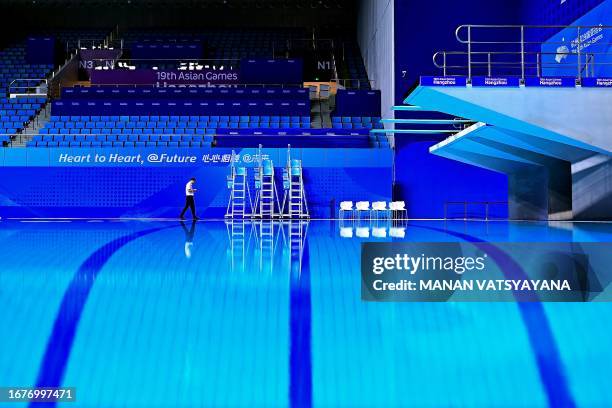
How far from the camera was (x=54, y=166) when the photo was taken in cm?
1697

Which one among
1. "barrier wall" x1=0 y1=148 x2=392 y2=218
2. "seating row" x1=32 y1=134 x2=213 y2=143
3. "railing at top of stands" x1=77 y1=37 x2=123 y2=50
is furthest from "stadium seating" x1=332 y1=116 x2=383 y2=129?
"railing at top of stands" x1=77 y1=37 x2=123 y2=50

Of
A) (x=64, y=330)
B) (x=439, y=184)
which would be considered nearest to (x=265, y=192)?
(x=439, y=184)

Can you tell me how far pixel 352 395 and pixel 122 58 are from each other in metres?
24.5

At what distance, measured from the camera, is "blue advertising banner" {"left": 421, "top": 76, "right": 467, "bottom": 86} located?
9055 mm

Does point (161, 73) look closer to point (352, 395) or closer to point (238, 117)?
point (238, 117)

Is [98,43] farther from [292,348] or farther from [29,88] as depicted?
[292,348]

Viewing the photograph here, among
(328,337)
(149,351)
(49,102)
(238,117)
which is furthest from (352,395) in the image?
(49,102)

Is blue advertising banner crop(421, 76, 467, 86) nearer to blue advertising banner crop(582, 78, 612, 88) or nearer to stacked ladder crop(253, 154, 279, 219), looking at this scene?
blue advertising banner crop(582, 78, 612, 88)

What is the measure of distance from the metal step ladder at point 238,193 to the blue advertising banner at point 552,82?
8375 mm

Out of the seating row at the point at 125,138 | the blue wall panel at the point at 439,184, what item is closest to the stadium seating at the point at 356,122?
the blue wall panel at the point at 439,184

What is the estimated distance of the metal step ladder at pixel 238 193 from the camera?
16.3 metres

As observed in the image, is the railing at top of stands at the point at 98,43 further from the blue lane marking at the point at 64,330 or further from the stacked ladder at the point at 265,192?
the blue lane marking at the point at 64,330

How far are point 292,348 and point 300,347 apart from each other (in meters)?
0.04

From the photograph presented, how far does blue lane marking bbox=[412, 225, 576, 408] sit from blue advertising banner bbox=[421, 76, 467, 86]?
19.2ft
